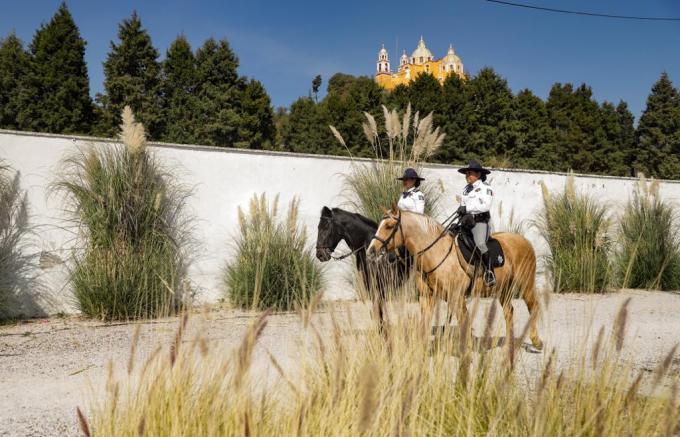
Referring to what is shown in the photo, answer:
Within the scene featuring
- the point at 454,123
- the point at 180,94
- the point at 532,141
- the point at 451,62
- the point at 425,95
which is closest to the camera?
the point at 180,94

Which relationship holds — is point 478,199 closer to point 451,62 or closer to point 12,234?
point 12,234

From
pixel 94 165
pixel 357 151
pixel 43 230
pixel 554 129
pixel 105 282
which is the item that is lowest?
pixel 105 282

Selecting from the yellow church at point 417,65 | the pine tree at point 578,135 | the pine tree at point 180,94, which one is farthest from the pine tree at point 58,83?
the yellow church at point 417,65

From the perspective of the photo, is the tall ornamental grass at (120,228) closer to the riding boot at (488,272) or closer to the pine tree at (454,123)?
the riding boot at (488,272)

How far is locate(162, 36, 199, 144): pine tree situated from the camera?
24.0 m

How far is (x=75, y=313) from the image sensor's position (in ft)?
23.1

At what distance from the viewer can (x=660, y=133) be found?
30.4 meters

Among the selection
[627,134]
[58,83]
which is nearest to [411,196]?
[58,83]

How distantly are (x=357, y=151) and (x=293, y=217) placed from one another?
Result: 1902 centimetres

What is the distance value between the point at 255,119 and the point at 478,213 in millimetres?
22264

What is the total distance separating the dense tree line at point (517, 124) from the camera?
27062 mm

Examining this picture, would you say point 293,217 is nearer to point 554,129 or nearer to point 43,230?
point 43,230

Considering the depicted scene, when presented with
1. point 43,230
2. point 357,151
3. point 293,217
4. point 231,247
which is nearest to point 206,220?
point 231,247

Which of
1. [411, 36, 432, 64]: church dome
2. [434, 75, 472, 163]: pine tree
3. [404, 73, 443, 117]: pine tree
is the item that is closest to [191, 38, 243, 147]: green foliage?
[404, 73, 443, 117]: pine tree
